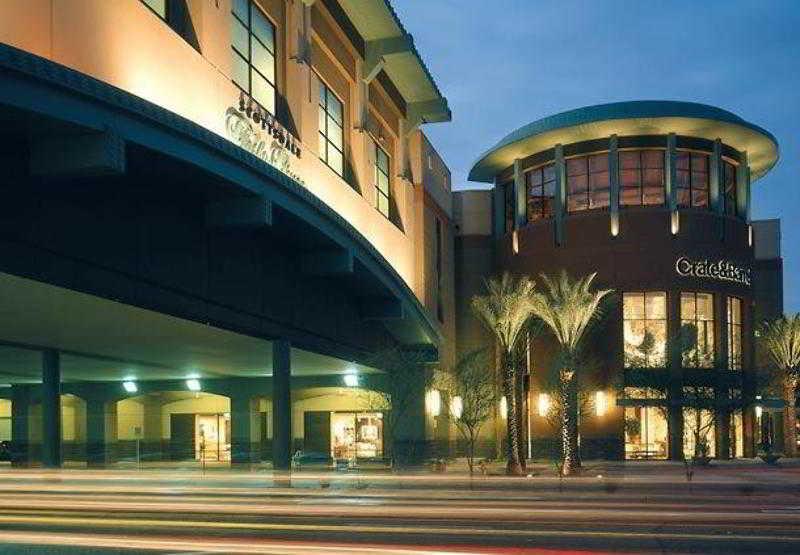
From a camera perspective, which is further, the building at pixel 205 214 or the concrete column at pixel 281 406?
the concrete column at pixel 281 406

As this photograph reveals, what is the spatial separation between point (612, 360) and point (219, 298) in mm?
35657

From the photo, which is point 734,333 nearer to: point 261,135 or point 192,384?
point 192,384

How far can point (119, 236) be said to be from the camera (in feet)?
67.5

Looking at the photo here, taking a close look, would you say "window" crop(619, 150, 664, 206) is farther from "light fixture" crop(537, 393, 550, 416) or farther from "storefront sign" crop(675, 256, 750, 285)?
"light fixture" crop(537, 393, 550, 416)

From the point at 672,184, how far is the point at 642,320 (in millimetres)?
7670

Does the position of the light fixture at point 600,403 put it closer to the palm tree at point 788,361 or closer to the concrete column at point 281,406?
the palm tree at point 788,361

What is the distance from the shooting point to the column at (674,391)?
54969mm

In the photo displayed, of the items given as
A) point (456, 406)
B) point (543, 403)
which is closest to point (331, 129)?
point (456, 406)

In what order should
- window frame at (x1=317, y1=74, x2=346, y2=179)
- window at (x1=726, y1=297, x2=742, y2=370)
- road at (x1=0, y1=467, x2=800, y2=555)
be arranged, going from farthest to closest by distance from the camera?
window at (x1=726, y1=297, x2=742, y2=370), window frame at (x1=317, y1=74, x2=346, y2=179), road at (x1=0, y1=467, x2=800, y2=555)

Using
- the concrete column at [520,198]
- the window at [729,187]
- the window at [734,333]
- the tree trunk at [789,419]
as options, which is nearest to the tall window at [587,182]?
the concrete column at [520,198]

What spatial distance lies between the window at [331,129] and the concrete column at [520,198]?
80.5 ft

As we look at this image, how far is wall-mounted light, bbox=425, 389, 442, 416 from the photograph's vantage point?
48.9 metres

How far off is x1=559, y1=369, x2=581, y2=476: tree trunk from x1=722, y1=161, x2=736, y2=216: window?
21592 mm

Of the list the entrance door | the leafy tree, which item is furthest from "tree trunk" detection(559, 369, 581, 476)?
the entrance door
